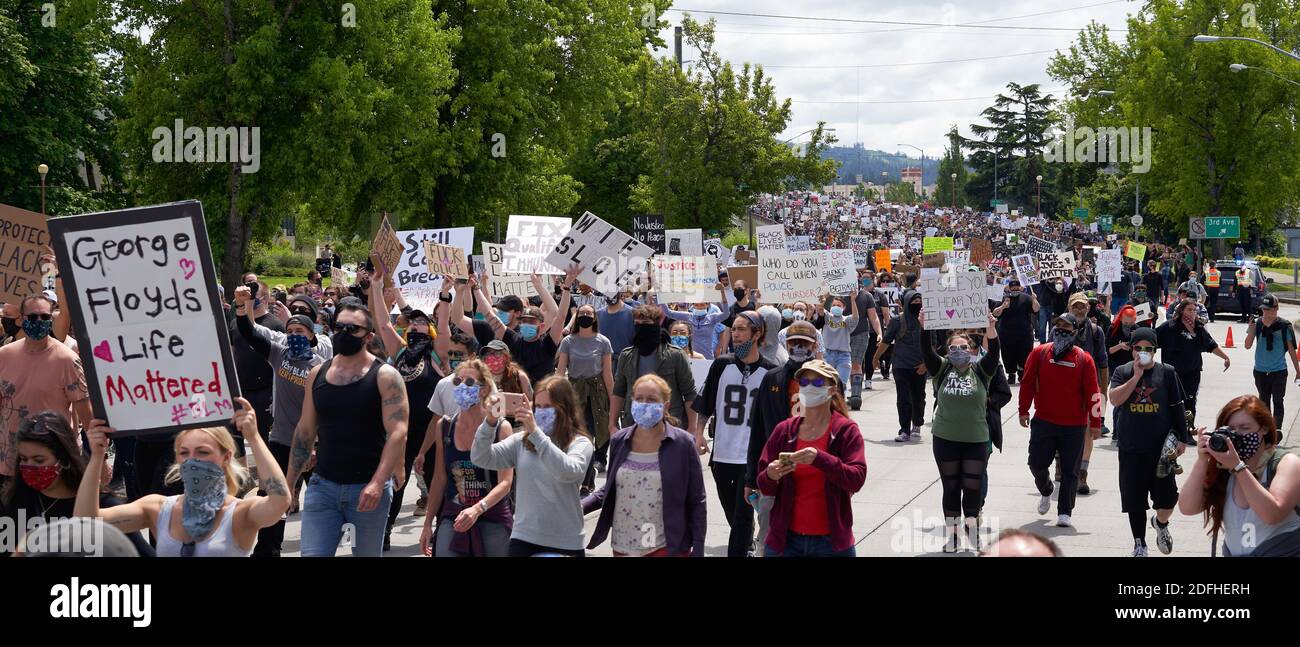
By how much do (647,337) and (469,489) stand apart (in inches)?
144

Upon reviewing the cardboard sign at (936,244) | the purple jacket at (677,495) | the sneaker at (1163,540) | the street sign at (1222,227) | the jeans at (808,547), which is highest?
the street sign at (1222,227)

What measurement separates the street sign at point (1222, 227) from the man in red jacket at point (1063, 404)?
145 feet

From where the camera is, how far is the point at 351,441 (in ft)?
22.6

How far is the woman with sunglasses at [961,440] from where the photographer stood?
381 inches

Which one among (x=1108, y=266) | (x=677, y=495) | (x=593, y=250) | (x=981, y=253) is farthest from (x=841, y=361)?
(x=981, y=253)

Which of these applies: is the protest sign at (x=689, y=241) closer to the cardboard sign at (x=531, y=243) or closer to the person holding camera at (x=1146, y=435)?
the cardboard sign at (x=531, y=243)

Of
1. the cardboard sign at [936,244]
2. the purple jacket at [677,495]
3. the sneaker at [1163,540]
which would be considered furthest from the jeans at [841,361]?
the cardboard sign at [936,244]

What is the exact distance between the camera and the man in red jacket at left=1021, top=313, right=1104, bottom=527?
10.5 m

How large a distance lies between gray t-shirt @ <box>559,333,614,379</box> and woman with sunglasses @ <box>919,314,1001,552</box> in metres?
2.99

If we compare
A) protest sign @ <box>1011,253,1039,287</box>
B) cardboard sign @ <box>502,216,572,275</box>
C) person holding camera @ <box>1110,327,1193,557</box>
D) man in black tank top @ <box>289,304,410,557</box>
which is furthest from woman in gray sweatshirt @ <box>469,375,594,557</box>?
protest sign @ <box>1011,253,1039,287</box>

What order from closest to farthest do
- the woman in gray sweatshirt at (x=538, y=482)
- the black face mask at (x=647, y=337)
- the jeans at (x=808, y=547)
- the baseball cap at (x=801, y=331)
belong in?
the woman in gray sweatshirt at (x=538, y=482)
the jeans at (x=808, y=547)
the baseball cap at (x=801, y=331)
the black face mask at (x=647, y=337)
